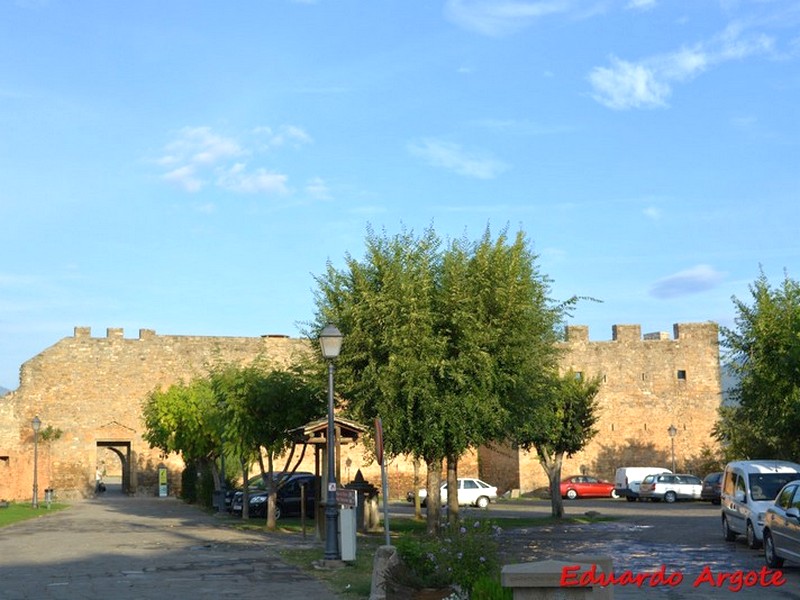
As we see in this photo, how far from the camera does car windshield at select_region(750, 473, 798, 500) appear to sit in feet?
69.9

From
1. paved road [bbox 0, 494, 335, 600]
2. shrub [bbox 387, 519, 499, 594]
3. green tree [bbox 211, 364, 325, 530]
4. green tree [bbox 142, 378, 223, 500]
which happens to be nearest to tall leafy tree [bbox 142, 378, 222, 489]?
green tree [bbox 142, 378, 223, 500]

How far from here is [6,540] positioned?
80.2 feet

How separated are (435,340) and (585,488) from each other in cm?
3057

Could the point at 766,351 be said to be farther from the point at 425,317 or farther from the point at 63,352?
the point at 63,352

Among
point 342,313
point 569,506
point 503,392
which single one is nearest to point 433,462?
point 503,392

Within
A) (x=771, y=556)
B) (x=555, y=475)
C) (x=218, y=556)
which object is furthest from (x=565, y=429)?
(x=771, y=556)

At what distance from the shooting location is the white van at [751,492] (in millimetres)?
20766

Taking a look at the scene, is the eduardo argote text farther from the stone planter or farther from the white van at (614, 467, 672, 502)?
the white van at (614, 467, 672, 502)

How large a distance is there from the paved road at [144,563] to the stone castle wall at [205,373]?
68.8ft

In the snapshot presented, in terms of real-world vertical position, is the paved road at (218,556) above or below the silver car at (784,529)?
below

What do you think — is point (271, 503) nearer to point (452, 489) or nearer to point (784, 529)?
point (452, 489)

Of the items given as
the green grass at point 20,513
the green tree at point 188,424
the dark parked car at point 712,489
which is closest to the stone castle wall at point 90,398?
the green tree at point 188,424

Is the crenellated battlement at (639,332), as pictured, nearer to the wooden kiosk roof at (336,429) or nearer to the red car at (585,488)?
the red car at (585,488)

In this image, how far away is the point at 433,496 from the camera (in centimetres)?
2408
